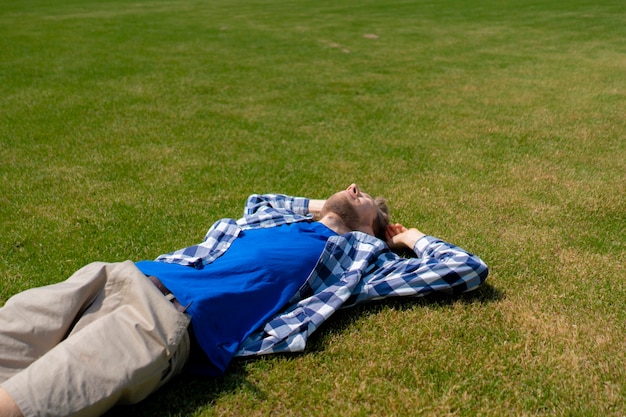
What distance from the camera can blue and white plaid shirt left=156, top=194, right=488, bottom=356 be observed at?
357cm

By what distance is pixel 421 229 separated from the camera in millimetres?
5324

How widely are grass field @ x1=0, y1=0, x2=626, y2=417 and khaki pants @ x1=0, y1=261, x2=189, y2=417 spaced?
32 cm

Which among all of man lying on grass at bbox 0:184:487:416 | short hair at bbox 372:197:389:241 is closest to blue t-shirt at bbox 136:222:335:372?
man lying on grass at bbox 0:184:487:416

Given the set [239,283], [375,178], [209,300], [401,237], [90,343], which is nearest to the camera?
[90,343]

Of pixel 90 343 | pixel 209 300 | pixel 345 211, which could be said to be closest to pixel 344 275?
pixel 345 211

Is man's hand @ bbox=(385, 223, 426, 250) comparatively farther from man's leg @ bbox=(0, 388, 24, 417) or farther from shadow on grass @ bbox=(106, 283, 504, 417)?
man's leg @ bbox=(0, 388, 24, 417)

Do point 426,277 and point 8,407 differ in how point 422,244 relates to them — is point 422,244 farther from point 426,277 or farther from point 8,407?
point 8,407

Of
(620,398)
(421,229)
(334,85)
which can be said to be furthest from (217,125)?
(620,398)

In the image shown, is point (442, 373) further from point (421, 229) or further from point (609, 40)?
point (609, 40)

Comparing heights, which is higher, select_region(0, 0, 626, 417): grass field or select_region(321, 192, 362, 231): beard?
select_region(321, 192, 362, 231): beard

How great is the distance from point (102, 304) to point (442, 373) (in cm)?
180

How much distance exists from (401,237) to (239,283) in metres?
1.49

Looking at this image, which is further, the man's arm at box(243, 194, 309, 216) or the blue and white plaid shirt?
the man's arm at box(243, 194, 309, 216)

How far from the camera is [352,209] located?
4504 millimetres
